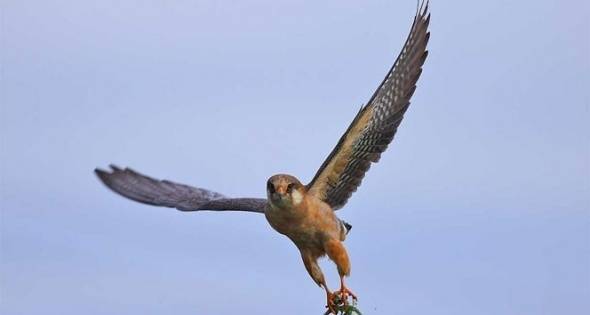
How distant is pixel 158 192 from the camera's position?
48.1ft

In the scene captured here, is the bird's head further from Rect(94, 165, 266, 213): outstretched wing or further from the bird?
Rect(94, 165, 266, 213): outstretched wing

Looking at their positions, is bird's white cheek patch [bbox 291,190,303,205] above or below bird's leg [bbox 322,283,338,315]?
above

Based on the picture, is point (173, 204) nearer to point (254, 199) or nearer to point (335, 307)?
point (254, 199)

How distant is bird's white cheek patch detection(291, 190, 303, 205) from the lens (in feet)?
35.9

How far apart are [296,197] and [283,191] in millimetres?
254

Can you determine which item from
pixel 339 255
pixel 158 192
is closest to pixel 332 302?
pixel 339 255

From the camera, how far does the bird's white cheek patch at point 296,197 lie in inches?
431

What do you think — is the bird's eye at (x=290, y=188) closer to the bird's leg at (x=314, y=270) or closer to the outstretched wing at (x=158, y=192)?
the bird's leg at (x=314, y=270)

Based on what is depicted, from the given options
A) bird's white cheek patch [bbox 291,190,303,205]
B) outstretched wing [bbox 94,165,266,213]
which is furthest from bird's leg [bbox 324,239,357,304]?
outstretched wing [bbox 94,165,266,213]

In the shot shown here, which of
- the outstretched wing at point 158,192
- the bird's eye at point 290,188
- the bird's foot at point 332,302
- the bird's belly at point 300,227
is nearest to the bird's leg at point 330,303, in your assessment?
the bird's foot at point 332,302

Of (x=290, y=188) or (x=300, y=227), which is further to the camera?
(x=300, y=227)

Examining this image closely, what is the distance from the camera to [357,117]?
12008 mm

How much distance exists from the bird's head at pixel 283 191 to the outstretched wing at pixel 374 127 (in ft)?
3.20

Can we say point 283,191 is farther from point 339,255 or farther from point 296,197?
point 339,255
